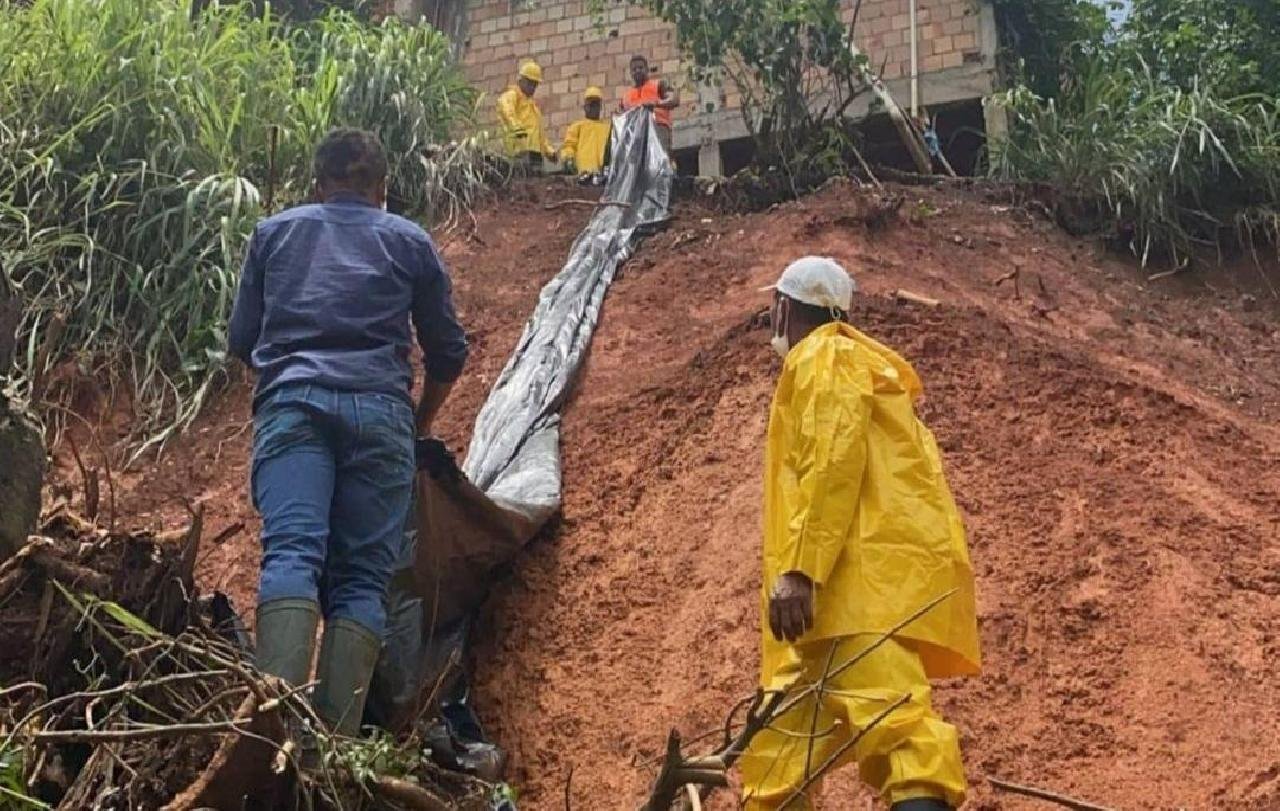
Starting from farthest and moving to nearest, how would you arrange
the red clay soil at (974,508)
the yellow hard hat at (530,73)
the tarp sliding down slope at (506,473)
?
1. the yellow hard hat at (530,73)
2. the red clay soil at (974,508)
3. the tarp sliding down slope at (506,473)

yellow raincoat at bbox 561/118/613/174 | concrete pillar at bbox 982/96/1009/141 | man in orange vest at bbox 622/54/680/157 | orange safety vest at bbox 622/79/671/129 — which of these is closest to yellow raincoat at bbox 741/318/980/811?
man in orange vest at bbox 622/54/680/157

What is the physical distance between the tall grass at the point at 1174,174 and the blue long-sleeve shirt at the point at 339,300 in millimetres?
5057

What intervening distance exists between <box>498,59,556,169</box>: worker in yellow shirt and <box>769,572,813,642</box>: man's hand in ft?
20.1

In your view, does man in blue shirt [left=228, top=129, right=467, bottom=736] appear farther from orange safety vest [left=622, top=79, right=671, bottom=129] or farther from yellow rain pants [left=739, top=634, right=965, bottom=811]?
orange safety vest [left=622, top=79, right=671, bottom=129]

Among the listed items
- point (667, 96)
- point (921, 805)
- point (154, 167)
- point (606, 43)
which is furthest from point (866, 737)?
point (606, 43)

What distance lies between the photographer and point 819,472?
321 cm

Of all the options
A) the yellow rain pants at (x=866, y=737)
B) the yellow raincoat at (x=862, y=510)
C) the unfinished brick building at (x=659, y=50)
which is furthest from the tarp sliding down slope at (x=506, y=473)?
the unfinished brick building at (x=659, y=50)

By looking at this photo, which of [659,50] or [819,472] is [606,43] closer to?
[659,50]

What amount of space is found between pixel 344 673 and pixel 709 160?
7191 mm

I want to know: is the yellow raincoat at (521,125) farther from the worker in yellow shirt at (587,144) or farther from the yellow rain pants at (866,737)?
the yellow rain pants at (866,737)

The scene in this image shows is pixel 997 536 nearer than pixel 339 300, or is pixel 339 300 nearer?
pixel 339 300

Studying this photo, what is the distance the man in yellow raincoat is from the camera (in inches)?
118

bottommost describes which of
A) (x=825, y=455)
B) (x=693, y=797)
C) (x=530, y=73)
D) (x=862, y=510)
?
(x=693, y=797)

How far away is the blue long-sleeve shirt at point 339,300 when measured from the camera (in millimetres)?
3549
